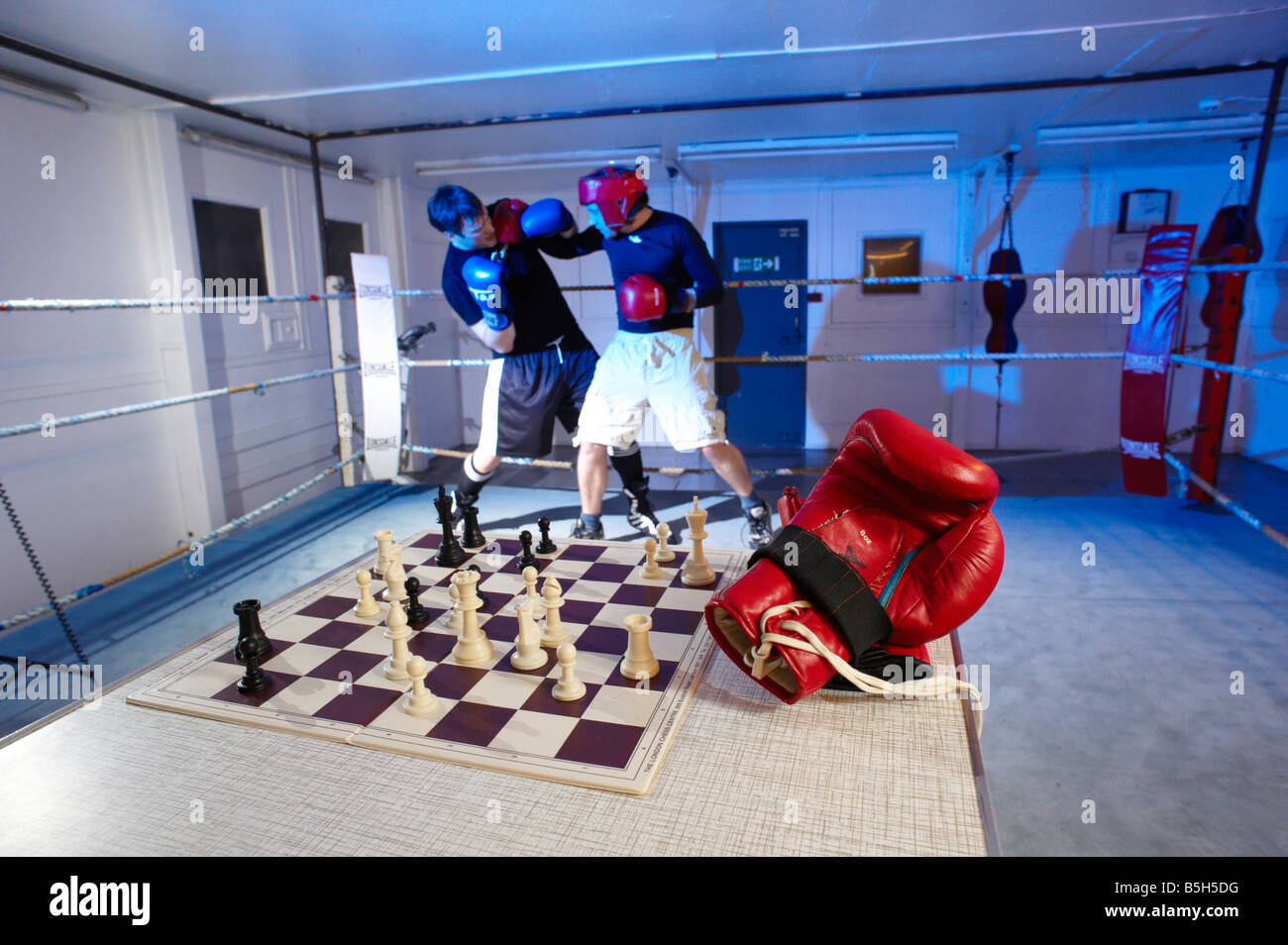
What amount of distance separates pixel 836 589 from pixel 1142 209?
576 cm

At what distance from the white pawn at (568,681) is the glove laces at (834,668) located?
279 mm

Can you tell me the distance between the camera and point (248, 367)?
14.1ft

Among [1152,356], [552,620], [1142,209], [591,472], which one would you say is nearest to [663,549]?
[552,620]

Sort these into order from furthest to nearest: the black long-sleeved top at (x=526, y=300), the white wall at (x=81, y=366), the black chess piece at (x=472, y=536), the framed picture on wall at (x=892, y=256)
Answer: the framed picture on wall at (x=892, y=256) → the black long-sleeved top at (x=526, y=300) → the white wall at (x=81, y=366) → the black chess piece at (x=472, y=536)

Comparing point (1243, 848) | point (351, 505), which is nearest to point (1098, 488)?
point (1243, 848)

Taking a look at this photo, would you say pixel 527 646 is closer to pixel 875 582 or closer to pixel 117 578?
pixel 875 582

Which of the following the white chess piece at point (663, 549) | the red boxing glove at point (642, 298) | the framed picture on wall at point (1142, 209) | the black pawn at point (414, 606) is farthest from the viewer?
the framed picture on wall at point (1142, 209)

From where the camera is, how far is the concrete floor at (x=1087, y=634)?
67.1 inches

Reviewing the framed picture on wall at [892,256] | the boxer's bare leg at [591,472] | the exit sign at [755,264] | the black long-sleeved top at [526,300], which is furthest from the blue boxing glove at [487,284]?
the framed picture on wall at [892,256]

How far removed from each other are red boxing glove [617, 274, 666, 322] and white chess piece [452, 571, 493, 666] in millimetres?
1705

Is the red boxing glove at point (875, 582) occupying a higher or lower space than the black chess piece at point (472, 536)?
higher

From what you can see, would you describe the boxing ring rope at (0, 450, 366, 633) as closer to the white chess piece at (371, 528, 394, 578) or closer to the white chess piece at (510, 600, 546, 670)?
the white chess piece at (371, 528, 394, 578)

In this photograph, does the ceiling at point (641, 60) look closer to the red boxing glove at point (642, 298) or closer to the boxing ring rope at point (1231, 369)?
the red boxing glove at point (642, 298)

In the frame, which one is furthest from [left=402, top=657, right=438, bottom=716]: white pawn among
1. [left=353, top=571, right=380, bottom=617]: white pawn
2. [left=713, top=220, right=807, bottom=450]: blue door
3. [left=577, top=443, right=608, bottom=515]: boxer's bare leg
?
[left=713, top=220, right=807, bottom=450]: blue door
